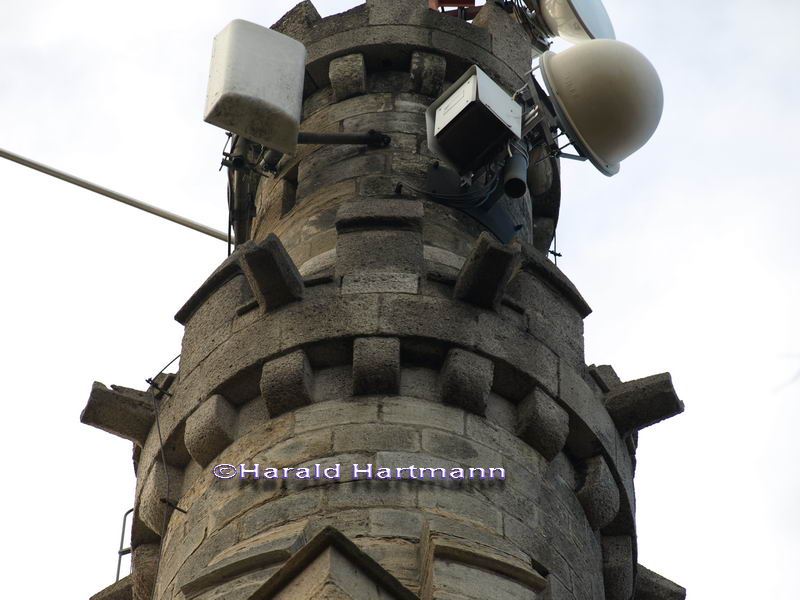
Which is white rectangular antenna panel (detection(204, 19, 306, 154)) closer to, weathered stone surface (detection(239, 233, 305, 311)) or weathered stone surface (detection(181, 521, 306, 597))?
weathered stone surface (detection(239, 233, 305, 311))

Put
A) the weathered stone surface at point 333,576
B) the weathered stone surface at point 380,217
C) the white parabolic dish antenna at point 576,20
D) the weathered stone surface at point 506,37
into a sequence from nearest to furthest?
the weathered stone surface at point 333,576, the weathered stone surface at point 380,217, the weathered stone surface at point 506,37, the white parabolic dish antenna at point 576,20

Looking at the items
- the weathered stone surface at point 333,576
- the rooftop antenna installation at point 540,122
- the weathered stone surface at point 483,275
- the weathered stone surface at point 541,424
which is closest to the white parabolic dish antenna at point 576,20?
the rooftop antenna installation at point 540,122

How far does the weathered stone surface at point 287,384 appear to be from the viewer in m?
12.1

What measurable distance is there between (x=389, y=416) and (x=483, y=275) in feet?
4.19

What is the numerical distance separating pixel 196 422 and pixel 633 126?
12.4 ft

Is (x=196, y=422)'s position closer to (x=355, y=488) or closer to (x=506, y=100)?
(x=355, y=488)

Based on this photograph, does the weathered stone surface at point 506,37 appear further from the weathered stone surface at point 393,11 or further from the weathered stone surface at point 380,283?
the weathered stone surface at point 380,283

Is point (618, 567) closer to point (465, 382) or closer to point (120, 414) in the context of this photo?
point (465, 382)

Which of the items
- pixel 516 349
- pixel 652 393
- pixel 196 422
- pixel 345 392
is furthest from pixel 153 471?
pixel 652 393

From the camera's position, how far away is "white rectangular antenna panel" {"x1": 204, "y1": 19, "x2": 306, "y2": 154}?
13820 mm

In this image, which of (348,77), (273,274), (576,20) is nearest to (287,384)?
(273,274)

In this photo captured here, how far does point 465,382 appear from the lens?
12039 mm

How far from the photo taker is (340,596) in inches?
369

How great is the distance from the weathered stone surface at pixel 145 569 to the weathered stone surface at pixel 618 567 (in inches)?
114
